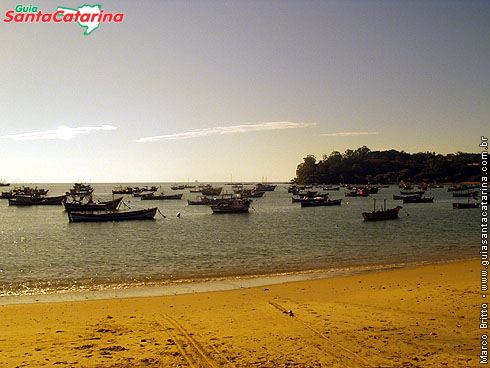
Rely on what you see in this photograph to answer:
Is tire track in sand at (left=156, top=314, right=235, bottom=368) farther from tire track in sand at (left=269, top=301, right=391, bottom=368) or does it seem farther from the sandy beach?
tire track in sand at (left=269, top=301, right=391, bottom=368)

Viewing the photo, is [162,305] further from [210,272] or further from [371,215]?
[371,215]

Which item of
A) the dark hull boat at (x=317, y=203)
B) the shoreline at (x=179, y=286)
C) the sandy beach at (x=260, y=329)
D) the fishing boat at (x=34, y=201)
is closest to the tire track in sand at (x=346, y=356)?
the sandy beach at (x=260, y=329)

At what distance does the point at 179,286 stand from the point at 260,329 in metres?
9.32

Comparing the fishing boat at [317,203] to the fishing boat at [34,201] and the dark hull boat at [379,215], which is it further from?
the fishing boat at [34,201]

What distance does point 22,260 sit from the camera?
28.6 m

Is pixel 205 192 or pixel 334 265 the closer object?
pixel 334 265

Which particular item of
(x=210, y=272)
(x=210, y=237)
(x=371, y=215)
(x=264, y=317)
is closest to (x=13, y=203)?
(x=210, y=237)

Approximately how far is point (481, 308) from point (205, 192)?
13422 cm

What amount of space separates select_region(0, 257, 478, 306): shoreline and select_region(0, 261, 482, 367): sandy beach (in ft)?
4.36

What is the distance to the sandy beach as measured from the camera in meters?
9.10

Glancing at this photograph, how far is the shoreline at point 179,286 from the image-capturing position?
17.8 m

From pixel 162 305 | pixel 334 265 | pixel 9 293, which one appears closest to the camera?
pixel 162 305

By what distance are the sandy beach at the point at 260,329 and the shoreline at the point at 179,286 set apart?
133 centimetres

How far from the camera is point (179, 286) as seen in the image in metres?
20.0
